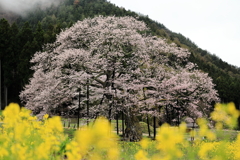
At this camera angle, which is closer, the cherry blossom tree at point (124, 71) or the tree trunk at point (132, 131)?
the cherry blossom tree at point (124, 71)

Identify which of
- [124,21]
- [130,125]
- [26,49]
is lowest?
[130,125]

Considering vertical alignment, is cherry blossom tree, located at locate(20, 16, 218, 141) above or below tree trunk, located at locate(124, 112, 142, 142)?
above

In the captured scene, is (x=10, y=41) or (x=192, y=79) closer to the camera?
(x=192, y=79)

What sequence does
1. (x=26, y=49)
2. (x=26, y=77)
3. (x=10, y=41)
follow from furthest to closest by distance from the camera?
(x=10, y=41), (x=26, y=49), (x=26, y=77)

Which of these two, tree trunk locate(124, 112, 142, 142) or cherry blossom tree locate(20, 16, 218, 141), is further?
tree trunk locate(124, 112, 142, 142)

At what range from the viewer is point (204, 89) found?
46.5ft

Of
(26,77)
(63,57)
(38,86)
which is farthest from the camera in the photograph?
(26,77)

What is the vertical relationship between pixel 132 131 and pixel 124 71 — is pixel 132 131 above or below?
below

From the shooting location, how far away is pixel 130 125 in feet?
46.3

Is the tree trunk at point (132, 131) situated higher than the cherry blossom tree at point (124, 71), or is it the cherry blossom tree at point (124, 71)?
the cherry blossom tree at point (124, 71)

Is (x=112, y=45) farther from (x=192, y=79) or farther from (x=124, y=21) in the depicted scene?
(x=192, y=79)

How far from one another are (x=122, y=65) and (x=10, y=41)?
26.6m

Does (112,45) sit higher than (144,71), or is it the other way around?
(112,45)

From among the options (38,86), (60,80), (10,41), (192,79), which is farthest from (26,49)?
(192,79)
